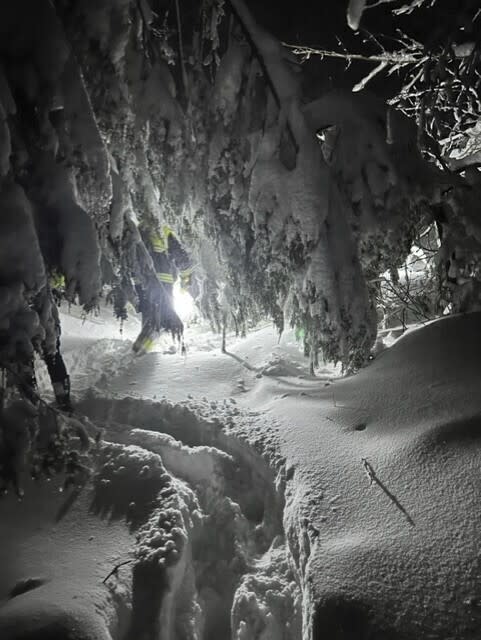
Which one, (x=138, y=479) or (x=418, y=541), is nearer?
(x=418, y=541)

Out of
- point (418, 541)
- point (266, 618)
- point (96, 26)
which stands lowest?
point (266, 618)

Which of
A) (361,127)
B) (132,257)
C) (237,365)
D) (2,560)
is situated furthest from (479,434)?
(237,365)

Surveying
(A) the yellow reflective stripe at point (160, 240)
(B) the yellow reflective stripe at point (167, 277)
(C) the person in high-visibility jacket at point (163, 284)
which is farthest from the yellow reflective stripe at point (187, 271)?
(A) the yellow reflective stripe at point (160, 240)

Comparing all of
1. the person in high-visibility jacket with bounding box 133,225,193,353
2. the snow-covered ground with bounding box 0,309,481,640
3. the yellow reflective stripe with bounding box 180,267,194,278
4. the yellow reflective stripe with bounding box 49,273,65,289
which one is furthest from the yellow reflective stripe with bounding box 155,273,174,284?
the snow-covered ground with bounding box 0,309,481,640

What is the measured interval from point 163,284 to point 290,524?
9.44 ft

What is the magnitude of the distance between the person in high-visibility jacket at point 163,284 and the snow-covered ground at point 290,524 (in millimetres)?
1522

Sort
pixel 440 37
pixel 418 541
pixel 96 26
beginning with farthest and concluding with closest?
pixel 440 37 < pixel 96 26 < pixel 418 541

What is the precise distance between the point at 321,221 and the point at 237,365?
4.90 meters

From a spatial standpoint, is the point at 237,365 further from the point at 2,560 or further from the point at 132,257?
the point at 2,560

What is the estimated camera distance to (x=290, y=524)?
2965mm

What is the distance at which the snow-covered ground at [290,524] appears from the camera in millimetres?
1955

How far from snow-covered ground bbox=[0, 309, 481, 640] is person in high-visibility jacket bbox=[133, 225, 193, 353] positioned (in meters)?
1.52

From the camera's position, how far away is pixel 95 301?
257 cm

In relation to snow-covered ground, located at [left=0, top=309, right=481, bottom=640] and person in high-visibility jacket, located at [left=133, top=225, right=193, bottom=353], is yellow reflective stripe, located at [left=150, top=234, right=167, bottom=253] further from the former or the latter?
snow-covered ground, located at [left=0, top=309, right=481, bottom=640]
